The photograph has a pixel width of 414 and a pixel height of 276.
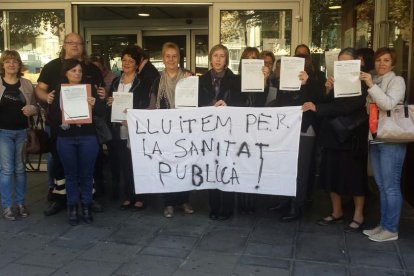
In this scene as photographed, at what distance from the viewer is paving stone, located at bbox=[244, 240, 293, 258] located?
4387 mm

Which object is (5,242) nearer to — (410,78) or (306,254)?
(306,254)

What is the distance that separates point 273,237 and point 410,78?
8.28ft

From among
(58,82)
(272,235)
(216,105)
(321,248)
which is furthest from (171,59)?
(321,248)

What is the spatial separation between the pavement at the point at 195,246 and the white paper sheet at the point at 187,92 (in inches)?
50.6

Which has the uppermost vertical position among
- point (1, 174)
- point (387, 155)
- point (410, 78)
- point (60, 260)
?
point (410, 78)

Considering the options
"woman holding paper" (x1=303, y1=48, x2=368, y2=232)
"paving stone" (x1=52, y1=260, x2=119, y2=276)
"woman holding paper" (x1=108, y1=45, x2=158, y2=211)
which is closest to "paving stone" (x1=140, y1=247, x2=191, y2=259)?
"paving stone" (x1=52, y1=260, x2=119, y2=276)

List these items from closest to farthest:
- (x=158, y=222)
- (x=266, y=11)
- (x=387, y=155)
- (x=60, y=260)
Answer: (x=60, y=260), (x=387, y=155), (x=158, y=222), (x=266, y=11)

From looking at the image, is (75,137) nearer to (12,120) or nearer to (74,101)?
(74,101)

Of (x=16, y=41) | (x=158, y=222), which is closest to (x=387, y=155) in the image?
(x=158, y=222)

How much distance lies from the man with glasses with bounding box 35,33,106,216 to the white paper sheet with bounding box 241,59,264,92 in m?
1.55

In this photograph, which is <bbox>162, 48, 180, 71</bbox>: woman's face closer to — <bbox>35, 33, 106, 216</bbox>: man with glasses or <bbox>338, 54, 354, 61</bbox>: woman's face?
<bbox>35, 33, 106, 216</bbox>: man with glasses

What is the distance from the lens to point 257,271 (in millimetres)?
4035

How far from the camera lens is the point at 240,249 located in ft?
14.8

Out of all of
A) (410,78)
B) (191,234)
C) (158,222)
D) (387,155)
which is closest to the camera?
(387,155)
